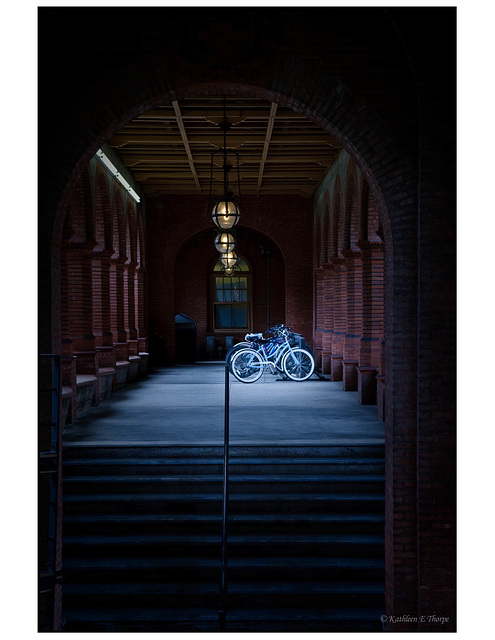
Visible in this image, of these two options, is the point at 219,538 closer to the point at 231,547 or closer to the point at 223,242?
the point at 231,547

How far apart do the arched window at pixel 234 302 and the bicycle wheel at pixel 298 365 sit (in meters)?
8.39

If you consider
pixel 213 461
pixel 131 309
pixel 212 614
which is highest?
pixel 131 309

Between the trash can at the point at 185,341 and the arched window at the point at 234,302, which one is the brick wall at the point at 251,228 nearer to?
the trash can at the point at 185,341

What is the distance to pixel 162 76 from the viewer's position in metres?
4.89

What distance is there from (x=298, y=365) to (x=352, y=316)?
7.43ft

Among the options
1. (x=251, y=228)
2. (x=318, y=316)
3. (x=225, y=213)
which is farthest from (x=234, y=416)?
(x=251, y=228)

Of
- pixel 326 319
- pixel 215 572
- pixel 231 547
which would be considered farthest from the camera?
pixel 326 319

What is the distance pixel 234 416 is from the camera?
8672 millimetres

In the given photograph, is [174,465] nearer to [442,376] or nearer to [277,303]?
[442,376]

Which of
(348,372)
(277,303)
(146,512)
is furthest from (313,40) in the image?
(277,303)

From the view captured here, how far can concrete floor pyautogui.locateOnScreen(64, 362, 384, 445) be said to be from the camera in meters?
6.96

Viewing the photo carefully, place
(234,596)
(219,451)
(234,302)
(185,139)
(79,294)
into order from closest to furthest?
(234,596)
(219,451)
(79,294)
(185,139)
(234,302)

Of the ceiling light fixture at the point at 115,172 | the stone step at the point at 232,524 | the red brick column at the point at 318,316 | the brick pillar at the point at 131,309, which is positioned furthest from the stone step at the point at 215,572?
the red brick column at the point at 318,316

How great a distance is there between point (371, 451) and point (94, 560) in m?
3.00
